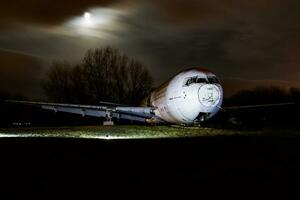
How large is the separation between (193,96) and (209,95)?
123 cm

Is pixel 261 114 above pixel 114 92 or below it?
below

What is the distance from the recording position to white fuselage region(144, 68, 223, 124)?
29.5 m

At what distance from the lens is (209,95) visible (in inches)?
1158

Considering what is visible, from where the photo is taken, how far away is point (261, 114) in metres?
63.1

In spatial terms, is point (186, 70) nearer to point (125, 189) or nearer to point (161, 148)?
point (161, 148)

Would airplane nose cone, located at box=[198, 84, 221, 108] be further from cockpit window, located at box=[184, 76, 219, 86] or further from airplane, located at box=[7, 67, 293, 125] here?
cockpit window, located at box=[184, 76, 219, 86]

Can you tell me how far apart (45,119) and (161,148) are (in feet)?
305

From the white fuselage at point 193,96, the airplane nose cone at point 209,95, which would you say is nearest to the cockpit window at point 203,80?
the white fuselage at point 193,96

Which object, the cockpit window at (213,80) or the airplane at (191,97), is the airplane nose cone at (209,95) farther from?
the cockpit window at (213,80)

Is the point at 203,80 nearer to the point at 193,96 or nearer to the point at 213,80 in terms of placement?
the point at 213,80

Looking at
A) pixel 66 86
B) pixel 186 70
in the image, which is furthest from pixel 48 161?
pixel 66 86

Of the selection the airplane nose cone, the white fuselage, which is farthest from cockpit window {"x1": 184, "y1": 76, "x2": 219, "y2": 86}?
the airplane nose cone

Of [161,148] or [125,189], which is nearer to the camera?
[125,189]

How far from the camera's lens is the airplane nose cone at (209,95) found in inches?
1152
